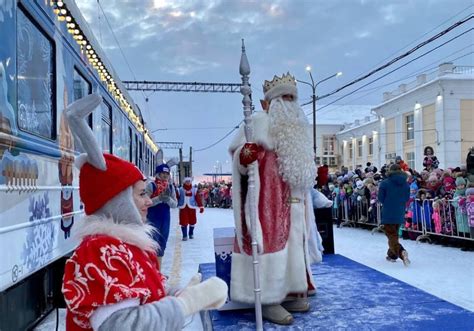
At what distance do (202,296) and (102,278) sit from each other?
345 mm

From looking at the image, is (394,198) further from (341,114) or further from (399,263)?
(341,114)

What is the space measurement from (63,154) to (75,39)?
125 cm

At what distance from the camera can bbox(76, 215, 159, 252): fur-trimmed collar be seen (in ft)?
4.67

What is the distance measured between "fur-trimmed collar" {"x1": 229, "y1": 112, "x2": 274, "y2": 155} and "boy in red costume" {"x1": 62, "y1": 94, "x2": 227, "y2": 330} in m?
1.89

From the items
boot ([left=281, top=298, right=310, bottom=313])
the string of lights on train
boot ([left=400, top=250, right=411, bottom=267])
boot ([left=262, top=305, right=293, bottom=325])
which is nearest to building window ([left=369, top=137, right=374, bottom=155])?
the string of lights on train

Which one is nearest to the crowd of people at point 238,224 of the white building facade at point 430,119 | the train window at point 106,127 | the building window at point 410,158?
the train window at point 106,127

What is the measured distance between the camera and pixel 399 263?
650cm

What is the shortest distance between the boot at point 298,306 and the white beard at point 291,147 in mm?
921

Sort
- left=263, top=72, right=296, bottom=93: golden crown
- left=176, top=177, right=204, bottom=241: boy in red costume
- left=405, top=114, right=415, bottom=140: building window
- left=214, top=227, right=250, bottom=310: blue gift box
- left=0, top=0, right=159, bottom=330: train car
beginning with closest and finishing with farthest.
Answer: left=0, top=0, right=159, bottom=330: train car < left=263, top=72, right=296, bottom=93: golden crown < left=214, top=227, right=250, bottom=310: blue gift box < left=176, top=177, right=204, bottom=241: boy in red costume < left=405, top=114, right=415, bottom=140: building window

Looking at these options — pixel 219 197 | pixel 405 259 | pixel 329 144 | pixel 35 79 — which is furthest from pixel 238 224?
pixel 329 144

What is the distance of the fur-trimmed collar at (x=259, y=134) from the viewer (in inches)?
135

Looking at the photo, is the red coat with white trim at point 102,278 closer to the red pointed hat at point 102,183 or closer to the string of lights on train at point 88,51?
the red pointed hat at point 102,183

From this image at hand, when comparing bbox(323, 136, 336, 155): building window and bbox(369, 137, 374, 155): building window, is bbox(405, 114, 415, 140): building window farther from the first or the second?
bbox(323, 136, 336, 155): building window

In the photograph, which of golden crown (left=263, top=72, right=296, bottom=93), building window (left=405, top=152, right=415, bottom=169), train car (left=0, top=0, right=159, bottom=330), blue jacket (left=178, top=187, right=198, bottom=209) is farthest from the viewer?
building window (left=405, top=152, right=415, bottom=169)
